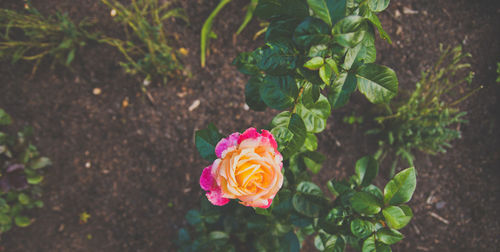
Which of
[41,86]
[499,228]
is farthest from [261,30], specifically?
[499,228]

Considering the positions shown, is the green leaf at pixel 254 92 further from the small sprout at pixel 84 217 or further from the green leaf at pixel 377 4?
the small sprout at pixel 84 217

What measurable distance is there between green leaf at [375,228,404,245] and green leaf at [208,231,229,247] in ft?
2.18

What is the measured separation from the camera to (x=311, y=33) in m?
0.69

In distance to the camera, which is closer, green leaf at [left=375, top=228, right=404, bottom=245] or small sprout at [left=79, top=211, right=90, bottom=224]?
green leaf at [left=375, top=228, right=404, bottom=245]

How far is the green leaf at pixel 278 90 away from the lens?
0.77 meters

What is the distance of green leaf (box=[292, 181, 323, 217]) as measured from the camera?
3.39 ft

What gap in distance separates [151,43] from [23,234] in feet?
4.84

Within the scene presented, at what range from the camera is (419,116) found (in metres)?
1.55

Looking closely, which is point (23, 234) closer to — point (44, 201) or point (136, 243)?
point (44, 201)

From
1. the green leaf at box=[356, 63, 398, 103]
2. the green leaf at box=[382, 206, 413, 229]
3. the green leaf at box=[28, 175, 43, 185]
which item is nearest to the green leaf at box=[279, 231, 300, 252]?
the green leaf at box=[382, 206, 413, 229]

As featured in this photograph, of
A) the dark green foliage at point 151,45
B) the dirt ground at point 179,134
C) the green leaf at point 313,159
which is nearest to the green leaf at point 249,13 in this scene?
the dirt ground at point 179,134

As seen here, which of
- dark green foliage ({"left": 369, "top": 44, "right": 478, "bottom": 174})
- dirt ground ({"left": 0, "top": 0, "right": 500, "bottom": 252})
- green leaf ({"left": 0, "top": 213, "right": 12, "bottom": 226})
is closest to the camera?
dark green foliage ({"left": 369, "top": 44, "right": 478, "bottom": 174})

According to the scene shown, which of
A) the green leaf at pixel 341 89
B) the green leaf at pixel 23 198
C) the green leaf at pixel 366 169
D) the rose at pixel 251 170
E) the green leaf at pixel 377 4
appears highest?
the green leaf at pixel 377 4

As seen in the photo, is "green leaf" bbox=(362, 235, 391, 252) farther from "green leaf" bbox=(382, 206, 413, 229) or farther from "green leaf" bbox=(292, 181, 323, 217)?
"green leaf" bbox=(292, 181, 323, 217)
